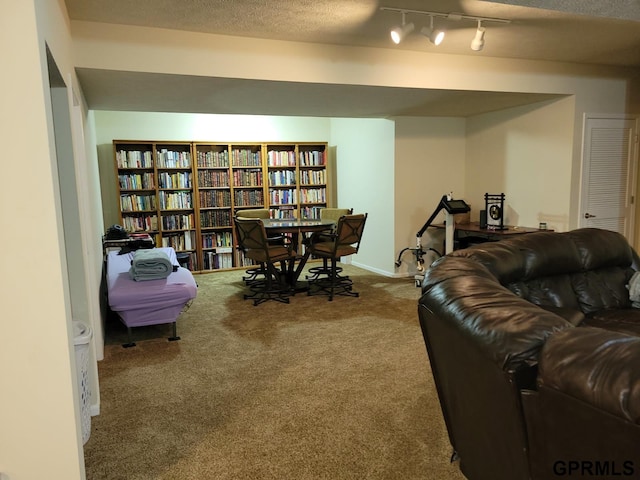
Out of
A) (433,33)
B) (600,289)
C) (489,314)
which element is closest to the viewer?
(489,314)

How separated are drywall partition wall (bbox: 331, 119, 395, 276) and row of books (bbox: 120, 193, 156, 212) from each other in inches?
110

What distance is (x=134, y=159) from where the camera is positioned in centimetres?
593

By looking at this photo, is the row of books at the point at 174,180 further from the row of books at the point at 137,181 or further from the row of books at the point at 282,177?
the row of books at the point at 282,177

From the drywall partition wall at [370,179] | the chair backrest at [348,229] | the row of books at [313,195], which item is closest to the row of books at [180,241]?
the row of books at [313,195]

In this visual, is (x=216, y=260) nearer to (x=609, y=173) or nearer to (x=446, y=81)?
(x=446, y=81)

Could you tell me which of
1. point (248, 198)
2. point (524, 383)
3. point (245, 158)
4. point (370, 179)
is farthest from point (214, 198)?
point (524, 383)

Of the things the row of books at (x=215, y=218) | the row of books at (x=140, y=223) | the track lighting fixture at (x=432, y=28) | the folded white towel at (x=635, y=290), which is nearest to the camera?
the folded white towel at (x=635, y=290)

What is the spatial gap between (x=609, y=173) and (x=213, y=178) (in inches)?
194

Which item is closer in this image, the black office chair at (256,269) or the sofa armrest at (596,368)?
the sofa armrest at (596,368)

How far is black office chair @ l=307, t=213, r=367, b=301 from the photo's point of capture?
471 centimetres

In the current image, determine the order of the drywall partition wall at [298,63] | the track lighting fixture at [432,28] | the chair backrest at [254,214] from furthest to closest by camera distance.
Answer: the chair backrest at [254,214] → the drywall partition wall at [298,63] → the track lighting fixture at [432,28]

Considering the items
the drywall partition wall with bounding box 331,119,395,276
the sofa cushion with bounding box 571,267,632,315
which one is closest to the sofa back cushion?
the sofa cushion with bounding box 571,267,632,315

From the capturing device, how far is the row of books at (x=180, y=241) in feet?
20.5

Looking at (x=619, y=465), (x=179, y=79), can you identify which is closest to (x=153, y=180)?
(x=179, y=79)
